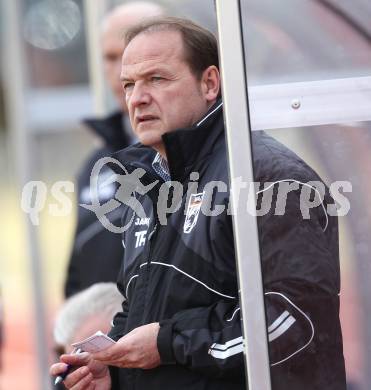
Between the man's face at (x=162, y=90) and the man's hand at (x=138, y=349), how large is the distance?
17.6 inches

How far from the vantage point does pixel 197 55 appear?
102 inches

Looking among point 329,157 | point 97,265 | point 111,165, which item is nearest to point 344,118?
point 329,157

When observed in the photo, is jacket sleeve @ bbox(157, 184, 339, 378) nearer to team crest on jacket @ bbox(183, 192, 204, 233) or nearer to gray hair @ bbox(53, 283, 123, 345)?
team crest on jacket @ bbox(183, 192, 204, 233)

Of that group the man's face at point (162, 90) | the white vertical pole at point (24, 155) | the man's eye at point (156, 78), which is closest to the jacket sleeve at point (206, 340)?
the man's face at point (162, 90)

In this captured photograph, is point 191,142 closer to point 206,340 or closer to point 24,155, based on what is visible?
point 206,340

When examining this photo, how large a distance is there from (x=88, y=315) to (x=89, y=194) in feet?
2.39

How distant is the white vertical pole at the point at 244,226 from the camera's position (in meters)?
2.27

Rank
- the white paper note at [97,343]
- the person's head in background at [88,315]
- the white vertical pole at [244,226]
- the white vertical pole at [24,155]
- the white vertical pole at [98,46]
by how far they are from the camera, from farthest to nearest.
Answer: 1. the white vertical pole at [24,155]
2. the white vertical pole at [98,46]
3. the person's head in background at [88,315]
4. the white paper note at [97,343]
5. the white vertical pole at [244,226]

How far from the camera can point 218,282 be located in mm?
2430

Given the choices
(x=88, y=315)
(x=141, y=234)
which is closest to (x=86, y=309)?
(x=88, y=315)

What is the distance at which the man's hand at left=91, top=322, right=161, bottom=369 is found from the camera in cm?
245

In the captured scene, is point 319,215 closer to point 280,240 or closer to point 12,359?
point 280,240

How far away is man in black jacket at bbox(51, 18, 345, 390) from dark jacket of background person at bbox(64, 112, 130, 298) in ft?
3.05

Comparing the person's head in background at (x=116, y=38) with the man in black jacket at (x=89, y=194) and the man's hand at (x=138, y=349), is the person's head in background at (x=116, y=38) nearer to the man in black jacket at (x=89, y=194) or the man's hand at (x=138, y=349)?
the man in black jacket at (x=89, y=194)
